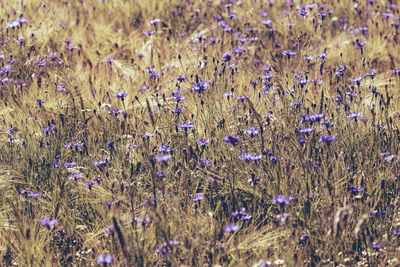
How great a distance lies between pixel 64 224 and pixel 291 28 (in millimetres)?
3131

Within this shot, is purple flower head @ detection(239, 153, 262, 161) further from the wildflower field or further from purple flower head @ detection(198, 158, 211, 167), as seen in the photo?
purple flower head @ detection(198, 158, 211, 167)

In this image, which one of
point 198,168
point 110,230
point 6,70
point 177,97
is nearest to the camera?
point 110,230

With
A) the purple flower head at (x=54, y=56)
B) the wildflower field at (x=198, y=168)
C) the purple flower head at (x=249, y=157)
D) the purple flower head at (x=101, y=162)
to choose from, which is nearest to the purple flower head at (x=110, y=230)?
the wildflower field at (x=198, y=168)

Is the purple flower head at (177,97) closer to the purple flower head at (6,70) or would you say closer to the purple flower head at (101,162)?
the purple flower head at (101,162)

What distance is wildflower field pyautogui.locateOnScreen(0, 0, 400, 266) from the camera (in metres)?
1.93

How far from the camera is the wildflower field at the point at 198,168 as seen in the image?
6.35 ft

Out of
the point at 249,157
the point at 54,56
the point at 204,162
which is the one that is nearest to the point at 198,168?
the point at 204,162

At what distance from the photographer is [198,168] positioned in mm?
2387

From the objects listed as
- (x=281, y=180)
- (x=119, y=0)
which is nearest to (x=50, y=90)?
(x=281, y=180)

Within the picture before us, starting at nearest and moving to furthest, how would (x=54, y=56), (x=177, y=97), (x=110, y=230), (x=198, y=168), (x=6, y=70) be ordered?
(x=110, y=230), (x=198, y=168), (x=177, y=97), (x=6, y=70), (x=54, y=56)

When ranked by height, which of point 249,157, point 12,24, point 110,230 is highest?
point 12,24

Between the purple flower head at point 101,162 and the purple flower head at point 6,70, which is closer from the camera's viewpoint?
the purple flower head at point 101,162

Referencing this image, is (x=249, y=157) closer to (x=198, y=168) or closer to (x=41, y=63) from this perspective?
(x=198, y=168)

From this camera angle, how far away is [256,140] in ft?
8.59
